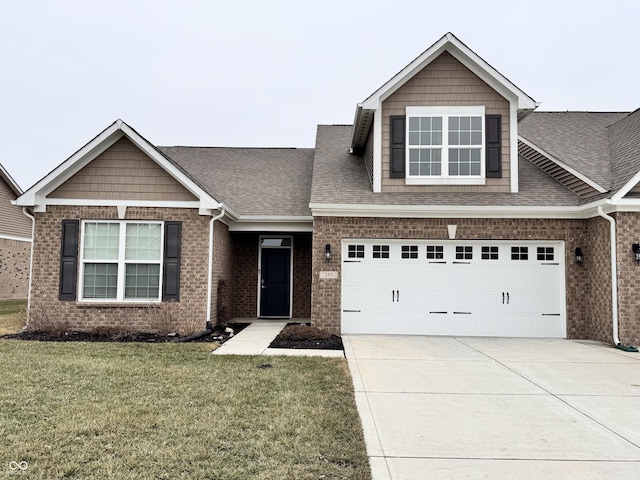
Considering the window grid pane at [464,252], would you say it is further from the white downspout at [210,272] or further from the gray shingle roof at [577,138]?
the white downspout at [210,272]

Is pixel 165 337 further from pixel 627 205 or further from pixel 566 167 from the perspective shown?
pixel 566 167

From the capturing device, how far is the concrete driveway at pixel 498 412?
3918 mm

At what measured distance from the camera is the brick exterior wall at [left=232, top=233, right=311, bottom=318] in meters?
14.0

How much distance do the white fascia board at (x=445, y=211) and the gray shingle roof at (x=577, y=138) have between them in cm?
106

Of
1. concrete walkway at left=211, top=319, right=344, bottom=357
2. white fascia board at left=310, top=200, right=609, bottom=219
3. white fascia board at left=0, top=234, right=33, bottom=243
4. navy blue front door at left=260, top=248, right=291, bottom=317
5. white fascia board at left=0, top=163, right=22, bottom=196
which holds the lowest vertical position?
concrete walkway at left=211, top=319, right=344, bottom=357

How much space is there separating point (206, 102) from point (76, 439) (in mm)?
38753

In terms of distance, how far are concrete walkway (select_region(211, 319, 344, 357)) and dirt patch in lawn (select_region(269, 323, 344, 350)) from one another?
282 mm

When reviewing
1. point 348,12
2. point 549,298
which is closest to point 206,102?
point 348,12

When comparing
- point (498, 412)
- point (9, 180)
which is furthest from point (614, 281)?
point (9, 180)

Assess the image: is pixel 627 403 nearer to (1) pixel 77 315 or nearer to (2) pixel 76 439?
(2) pixel 76 439

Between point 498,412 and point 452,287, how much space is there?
19.4ft

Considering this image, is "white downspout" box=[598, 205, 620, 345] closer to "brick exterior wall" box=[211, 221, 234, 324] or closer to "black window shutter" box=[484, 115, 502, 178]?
"black window shutter" box=[484, 115, 502, 178]

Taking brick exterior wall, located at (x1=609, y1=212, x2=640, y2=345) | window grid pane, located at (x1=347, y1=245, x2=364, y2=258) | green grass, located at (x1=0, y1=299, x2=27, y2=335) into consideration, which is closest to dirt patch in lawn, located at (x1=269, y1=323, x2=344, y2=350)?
window grid pane, located at (x1=347, y1=245, x2=364, y2=258)

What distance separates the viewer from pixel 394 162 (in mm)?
11562
